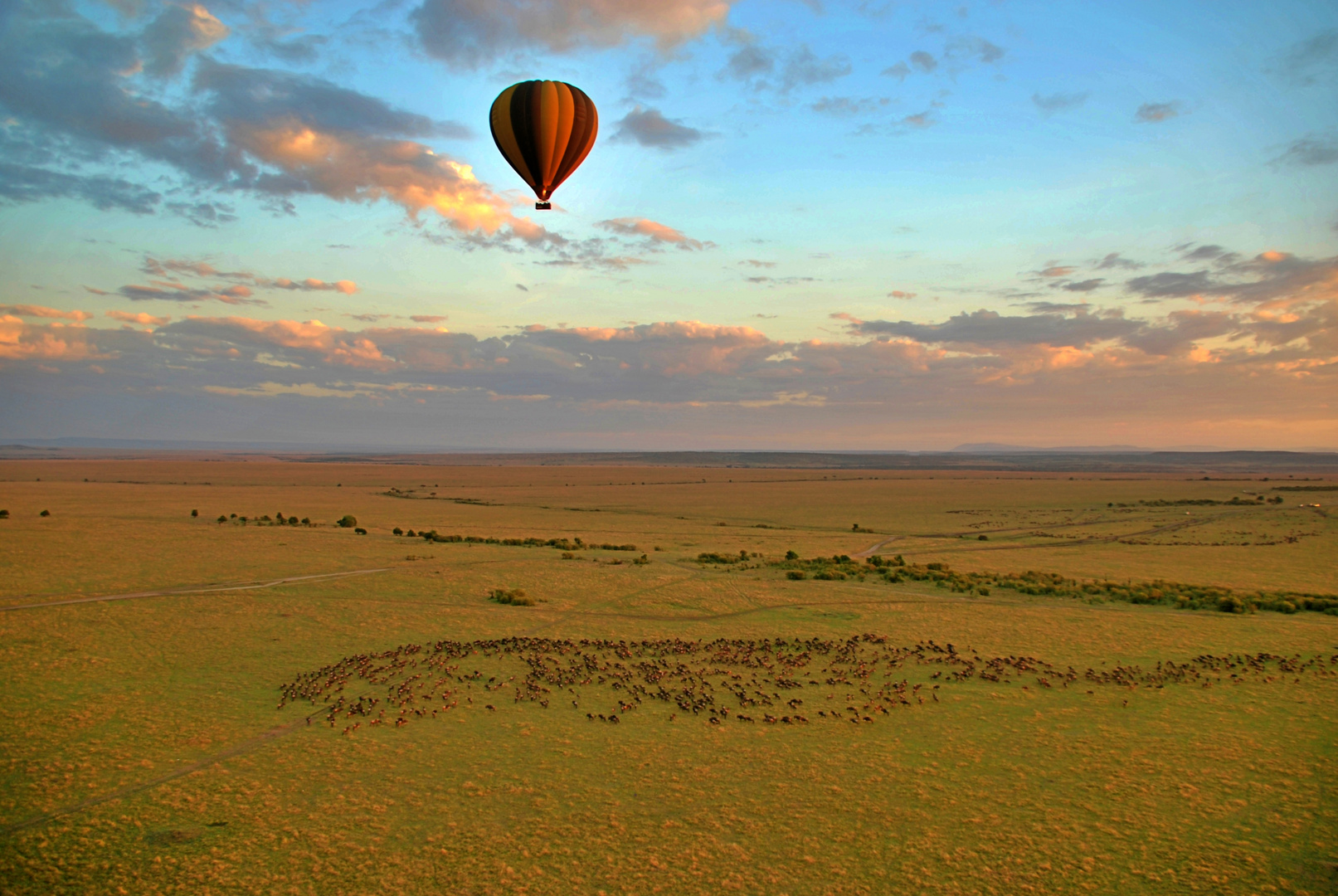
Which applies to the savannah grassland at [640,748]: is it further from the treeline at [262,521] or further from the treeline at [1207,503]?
the treeline at [1207,503]

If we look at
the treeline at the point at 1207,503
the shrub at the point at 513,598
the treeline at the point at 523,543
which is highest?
the treeline at the point at 1207,503

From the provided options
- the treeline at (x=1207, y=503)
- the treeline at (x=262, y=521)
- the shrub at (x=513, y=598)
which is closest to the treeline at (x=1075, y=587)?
the shrub at (x=513, y=598)

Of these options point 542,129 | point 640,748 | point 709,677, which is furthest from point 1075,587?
point 542,129

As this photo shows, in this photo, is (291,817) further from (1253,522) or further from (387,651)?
(1253,522)

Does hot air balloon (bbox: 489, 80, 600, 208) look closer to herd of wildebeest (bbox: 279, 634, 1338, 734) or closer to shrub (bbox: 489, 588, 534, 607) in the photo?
shrub (bbox: 489, 588, 534, 607)

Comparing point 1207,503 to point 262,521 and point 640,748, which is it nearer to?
point 640,748

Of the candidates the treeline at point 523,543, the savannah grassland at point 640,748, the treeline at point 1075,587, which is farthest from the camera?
the treeline at point 523,543

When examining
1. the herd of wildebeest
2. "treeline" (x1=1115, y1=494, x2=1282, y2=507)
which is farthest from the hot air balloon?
"treeline" (x1=1115, y1=494, x2=1282, y2=507)
